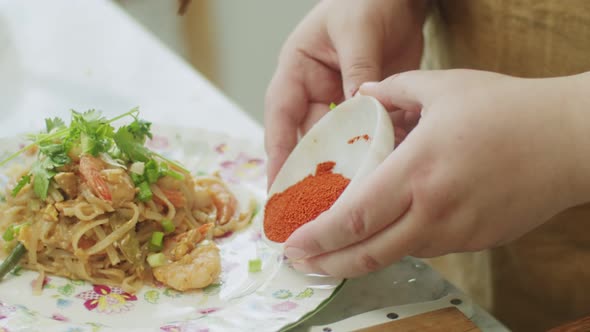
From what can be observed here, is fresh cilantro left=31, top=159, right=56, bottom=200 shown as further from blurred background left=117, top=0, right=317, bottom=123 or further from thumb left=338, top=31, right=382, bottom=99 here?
blurred background left=117, top=0, right=317, bottom=123

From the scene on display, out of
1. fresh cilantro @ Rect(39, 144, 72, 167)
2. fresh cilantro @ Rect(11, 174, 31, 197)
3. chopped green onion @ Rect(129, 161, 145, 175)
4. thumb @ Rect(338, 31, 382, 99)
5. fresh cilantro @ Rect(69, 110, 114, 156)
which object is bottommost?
fresh cilantro @ Rect(11, 174, 31, 197)

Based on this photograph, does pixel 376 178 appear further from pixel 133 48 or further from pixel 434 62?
pixel 133 48

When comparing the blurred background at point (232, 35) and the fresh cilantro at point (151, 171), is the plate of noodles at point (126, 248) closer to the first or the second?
the fresh cilantro at point (151, 171)

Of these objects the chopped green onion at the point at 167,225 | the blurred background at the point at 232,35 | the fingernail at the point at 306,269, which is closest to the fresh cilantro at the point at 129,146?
the chopped green onion at the point at 167,225

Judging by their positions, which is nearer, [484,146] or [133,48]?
[484,146]

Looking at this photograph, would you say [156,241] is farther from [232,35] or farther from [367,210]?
[232,35]

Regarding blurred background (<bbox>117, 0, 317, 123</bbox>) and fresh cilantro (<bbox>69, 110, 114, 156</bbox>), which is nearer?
fresh cilantro (<bbox>69, 110, 114, 156</bbox>)

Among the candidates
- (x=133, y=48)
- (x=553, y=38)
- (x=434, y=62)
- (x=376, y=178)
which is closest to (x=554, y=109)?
(x=376, y=178)

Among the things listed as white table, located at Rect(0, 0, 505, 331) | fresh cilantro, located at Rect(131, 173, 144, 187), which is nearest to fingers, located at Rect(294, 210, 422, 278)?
fresh cilantro, located at Rect(131, 173, 144, 187)
